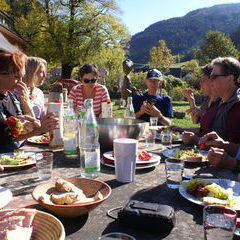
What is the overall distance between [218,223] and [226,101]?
2173 millimetres

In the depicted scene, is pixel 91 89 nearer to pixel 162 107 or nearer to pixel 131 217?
pixel 162 107

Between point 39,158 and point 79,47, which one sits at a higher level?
point 79,47

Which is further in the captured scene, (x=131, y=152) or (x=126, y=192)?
(x=131, y=152)

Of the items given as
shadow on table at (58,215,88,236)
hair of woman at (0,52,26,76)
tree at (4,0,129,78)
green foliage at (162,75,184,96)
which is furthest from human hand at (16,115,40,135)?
tree at (4,0,129,78)

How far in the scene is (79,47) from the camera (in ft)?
89.7

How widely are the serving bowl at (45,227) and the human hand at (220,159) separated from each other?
1377 mm

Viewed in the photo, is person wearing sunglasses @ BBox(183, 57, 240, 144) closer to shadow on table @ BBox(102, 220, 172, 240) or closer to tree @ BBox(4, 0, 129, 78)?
shadow on table @ BBox(102, 220, 172, 240)

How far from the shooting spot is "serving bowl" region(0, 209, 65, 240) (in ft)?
3.55

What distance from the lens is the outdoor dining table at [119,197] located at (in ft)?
4.11

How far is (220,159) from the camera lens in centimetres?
213

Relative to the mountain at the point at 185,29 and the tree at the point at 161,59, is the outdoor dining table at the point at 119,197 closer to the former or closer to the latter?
the tree at the point at 161,59

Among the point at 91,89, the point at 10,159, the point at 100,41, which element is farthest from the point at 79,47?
A: the point at 10,159

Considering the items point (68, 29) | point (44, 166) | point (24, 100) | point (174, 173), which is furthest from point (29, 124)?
point (68, 29)

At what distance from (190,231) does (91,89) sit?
3709mm
